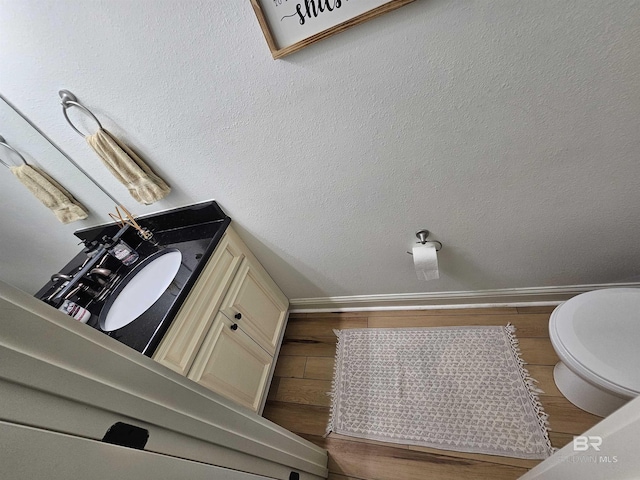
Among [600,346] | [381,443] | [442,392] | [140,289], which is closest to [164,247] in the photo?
[140,289]

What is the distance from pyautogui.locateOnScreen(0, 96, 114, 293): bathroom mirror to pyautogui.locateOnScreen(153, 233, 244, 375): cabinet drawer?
27.7 inches

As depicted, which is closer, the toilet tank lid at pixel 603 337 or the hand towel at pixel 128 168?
the toilet tank lid at pixel 603 337

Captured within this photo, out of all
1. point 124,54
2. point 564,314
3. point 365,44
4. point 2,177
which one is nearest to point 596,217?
point 564,314

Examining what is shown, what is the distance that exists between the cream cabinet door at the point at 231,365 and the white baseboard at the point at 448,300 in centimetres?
48

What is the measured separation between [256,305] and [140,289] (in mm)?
548

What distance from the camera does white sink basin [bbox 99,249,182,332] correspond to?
100 centimetres

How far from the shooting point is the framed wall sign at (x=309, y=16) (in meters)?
0.62

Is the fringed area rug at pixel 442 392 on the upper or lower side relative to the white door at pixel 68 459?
upper

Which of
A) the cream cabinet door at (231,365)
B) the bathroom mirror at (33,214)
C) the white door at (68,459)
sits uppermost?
the bathroom mirror at (33,214)

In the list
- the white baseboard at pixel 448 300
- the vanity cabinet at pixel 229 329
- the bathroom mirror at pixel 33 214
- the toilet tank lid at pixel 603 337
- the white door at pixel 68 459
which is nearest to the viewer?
the white door at pixel 68 459

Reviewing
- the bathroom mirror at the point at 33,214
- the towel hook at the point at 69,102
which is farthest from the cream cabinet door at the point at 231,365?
the towel hook at the point at 69,102

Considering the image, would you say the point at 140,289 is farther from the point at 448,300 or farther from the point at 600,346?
the point at 600,346

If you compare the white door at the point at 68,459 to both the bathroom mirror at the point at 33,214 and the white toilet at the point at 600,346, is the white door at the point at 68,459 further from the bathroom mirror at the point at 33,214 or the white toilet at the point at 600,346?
the white toilet at the point at 600,346

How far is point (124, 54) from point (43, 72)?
332 mm
